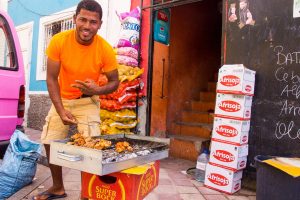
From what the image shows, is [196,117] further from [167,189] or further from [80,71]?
[80,71]

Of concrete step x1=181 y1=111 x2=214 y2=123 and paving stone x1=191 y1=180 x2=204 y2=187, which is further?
concrete step x1=181 y1=111 x2=214 y2=123

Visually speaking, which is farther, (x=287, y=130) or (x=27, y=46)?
(x=27, y=46)

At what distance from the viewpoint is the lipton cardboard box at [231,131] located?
14.3ft

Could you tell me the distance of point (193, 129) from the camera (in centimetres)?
700

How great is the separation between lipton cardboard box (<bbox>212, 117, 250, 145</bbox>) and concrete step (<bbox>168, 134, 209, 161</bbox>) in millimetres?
1692

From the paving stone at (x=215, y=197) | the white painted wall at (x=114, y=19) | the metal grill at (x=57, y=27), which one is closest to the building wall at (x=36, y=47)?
the metal grill at (x=57, y=27)

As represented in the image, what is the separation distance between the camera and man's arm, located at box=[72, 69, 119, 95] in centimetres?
292

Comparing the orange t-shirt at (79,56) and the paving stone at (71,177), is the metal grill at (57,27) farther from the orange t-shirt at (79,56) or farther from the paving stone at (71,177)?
the orange t-shirt at (79,56)

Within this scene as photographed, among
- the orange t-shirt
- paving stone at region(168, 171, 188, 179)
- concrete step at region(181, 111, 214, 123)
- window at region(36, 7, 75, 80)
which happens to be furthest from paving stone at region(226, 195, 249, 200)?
Result: window at region(36, 7, 75, 80)

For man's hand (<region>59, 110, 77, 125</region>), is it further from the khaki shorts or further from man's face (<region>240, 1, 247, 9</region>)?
man's face (<region>240, 1, 247, 9</region>)

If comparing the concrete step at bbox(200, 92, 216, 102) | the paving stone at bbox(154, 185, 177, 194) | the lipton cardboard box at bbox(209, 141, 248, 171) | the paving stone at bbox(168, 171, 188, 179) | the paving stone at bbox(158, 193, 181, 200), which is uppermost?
the concrete step at bbox(200, 92, 216, 102)

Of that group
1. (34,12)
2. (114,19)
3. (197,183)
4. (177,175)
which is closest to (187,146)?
(177,175)

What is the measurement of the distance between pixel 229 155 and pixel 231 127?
1.20 ft

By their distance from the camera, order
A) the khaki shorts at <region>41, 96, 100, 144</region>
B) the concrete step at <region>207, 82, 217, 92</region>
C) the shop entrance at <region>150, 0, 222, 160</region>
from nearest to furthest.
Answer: the khaki shorts at <region>41, 96, 100, 144</region>
the shop entrance at <region>150, 0, 222, 160</region>
the concrete step at <region>207, 82, 217, 92</region>
